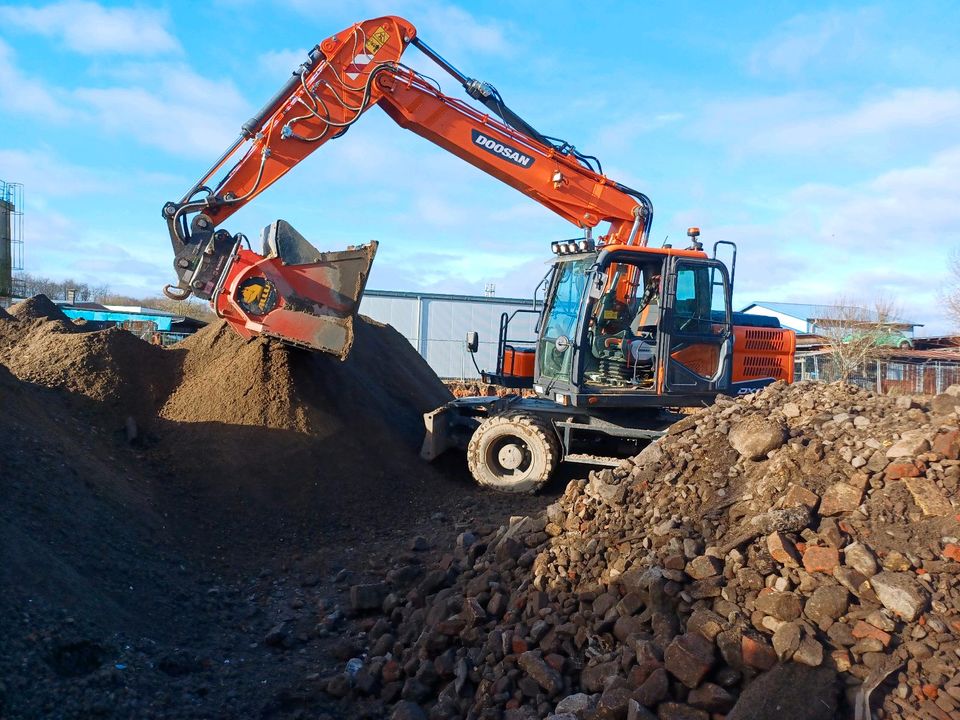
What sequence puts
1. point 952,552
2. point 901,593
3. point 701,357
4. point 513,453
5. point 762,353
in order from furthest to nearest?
1. point 762,353
2. point 513,453
3. point 701,357
4. point 952,552
5. point 901,593

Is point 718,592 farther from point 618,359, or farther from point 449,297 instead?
point 449,297

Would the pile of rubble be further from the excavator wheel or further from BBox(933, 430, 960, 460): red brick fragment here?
the excavator wheel

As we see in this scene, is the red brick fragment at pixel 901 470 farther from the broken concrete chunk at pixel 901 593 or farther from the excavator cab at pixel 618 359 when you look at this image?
the excavator cab at pixel 618 359

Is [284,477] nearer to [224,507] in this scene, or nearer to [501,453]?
[224,507]

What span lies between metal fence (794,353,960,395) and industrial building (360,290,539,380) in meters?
9.60

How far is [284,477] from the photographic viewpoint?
8211 millimetres

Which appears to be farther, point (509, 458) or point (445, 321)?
point (445, 321)

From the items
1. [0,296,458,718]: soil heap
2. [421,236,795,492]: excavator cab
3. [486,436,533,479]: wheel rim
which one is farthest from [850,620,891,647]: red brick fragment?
[486,436,533,479]: wheel rim

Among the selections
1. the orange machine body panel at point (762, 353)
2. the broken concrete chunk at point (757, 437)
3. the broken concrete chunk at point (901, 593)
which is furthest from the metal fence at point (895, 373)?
the broken concrete chunk at point (901, 593)

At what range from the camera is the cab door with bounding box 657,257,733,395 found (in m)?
8.32

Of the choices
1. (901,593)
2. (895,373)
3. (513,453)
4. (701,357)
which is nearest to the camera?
(901,593)

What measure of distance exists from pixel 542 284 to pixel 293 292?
2.86m

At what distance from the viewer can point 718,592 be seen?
14.1 feet

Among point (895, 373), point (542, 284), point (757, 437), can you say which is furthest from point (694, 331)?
point (895, 373)
